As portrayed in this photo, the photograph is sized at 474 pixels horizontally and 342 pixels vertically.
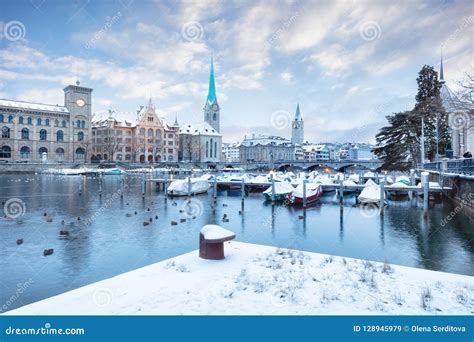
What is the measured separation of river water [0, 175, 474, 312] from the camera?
11.9m

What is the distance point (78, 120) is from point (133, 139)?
18953 millimetres

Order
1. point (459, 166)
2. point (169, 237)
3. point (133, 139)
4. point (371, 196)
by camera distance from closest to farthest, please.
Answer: point (169, 237) < point (459, 166) < point (371, 196) < point (133, 139)

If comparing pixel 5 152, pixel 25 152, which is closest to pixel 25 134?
pixel 25 152

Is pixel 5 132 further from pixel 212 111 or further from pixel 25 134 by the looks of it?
pixel 212 111

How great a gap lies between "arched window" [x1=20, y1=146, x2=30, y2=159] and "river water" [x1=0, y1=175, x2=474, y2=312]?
2917 inches

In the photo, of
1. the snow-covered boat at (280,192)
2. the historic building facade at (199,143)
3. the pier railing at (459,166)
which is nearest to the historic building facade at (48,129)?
the historic building facade at (199,143)

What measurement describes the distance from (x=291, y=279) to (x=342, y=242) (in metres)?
9.98

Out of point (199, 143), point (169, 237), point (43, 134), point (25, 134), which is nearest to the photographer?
point (169, 237)

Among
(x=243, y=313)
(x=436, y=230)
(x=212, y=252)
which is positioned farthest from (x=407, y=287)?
(x=436, y=230)

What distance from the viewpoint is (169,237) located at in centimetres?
1795

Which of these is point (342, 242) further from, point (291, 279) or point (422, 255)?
point (291, 279)

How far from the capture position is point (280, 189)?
35219 mm

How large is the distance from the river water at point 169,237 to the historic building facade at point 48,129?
7357 cm

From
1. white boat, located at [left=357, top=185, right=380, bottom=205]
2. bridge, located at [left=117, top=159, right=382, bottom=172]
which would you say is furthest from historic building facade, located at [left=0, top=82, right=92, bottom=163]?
white boat, located at [left=357, top=185, right=380, bottom=205]
